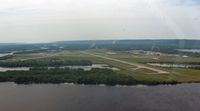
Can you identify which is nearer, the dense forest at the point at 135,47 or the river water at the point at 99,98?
the river water at the point at 99,98

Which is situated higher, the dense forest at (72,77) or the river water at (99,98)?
the dense forest at (72,77)

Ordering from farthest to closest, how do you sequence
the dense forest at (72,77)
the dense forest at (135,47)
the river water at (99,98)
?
1. the dense forest at (135,47)
2. the dense forest at (72,77)
3. the river water at (99,98)

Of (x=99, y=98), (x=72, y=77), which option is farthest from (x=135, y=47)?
(x=99, y=98)

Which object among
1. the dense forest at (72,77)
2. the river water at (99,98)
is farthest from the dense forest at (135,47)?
the river water at (99,98)

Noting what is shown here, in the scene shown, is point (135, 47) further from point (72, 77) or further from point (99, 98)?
point (99, 98)

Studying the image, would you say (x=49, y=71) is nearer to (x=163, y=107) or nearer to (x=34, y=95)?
(x=34, y=95)

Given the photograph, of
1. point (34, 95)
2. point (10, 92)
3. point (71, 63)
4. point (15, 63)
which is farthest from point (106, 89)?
point (15, 63)

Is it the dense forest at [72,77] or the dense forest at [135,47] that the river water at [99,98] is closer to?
the dense forest at [72,77]

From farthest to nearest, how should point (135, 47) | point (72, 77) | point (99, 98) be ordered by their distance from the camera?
point (135, 47), point (72, 77), point (99, 98)

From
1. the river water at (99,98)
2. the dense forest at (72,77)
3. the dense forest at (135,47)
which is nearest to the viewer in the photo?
the river water at (99,98)

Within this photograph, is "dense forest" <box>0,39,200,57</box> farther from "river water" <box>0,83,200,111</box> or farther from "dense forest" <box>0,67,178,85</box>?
"river water" <box>0,83,200,111</box>
